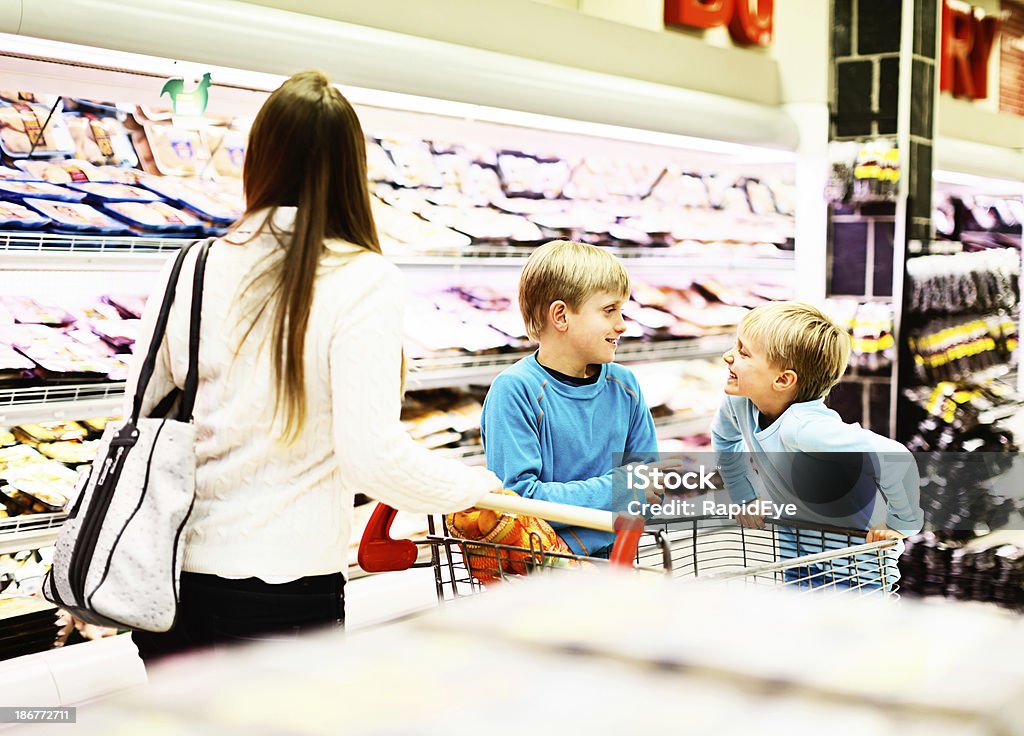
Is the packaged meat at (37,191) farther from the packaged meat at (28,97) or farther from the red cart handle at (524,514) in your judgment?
the red cart handle at (524,514)

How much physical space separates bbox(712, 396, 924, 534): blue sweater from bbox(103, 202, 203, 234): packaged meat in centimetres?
175

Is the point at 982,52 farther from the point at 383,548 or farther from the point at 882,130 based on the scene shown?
the point at 383,548

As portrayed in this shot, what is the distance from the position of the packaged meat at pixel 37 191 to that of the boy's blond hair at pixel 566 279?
1.45 m

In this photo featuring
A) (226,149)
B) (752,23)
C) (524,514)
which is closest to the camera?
(524,514)

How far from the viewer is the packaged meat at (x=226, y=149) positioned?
3.76m

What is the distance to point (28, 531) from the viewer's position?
2998 millimetres

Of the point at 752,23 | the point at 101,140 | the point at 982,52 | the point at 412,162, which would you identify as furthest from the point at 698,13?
the point at 982,52

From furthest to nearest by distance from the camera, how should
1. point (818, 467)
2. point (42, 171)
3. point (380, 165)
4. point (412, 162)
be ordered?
point (412, 162)
point (380, 165)
point (42, 171)
point (818, 467)

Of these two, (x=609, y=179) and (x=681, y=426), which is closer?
(x=681, y=426)

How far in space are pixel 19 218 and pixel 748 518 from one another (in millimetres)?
2049

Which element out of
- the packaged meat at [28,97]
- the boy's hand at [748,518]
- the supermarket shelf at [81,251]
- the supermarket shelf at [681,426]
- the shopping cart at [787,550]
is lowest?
the supermarket shelf at [681,426]

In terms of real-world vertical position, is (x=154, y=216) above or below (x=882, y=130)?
below

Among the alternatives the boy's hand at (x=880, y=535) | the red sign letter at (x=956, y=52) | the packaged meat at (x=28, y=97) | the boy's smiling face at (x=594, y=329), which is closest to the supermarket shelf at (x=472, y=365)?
the packaged meat at (x=28, y=97)

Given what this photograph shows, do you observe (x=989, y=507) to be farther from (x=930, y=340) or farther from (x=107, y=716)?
(x=107, y=716)
